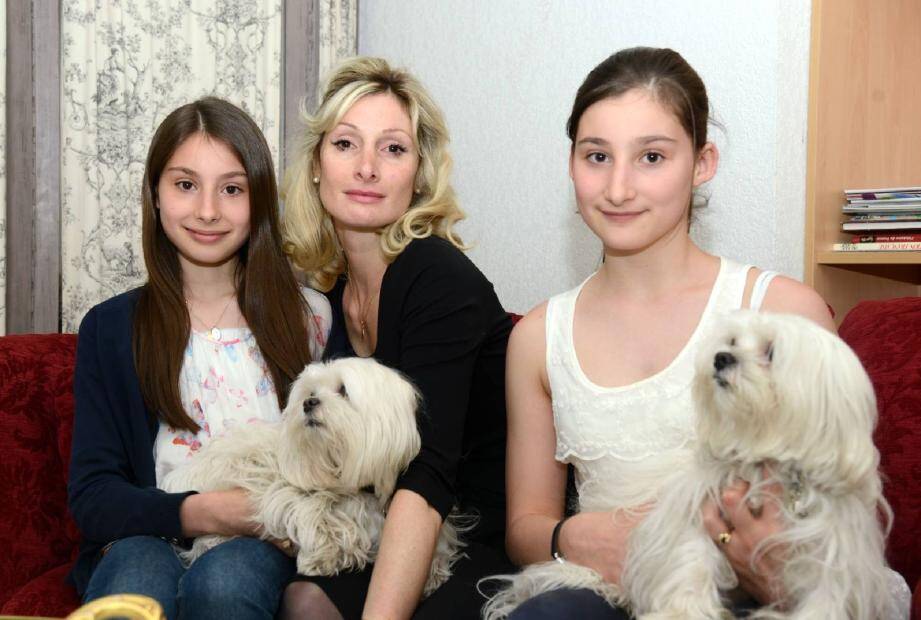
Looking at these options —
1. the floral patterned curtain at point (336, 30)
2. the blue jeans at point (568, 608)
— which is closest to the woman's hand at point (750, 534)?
the blue jeans at point (568, 608)

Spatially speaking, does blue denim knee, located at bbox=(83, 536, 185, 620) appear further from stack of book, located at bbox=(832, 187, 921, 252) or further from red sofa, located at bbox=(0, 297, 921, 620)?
stack of book, located at bbox=(832, 187, 921, 252)

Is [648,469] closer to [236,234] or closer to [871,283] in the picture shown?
[236,234]

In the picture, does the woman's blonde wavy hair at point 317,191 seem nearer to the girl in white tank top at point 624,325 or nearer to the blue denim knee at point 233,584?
the girl in white tank top at point 624,325

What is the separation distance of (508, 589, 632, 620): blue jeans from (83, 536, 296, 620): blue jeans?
0.51 m

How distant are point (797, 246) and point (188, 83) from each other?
2197mm

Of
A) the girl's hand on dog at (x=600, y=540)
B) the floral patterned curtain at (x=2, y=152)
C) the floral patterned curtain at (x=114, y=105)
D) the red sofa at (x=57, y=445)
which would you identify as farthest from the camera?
the floral patterned curtain at (x=114, y=105)

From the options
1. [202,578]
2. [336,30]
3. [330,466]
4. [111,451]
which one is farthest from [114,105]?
[202,578]

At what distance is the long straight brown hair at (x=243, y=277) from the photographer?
7.07ft

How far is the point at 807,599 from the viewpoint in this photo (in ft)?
4.52

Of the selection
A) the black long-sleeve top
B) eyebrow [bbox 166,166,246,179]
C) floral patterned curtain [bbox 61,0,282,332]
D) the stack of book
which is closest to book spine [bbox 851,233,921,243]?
the stack of book

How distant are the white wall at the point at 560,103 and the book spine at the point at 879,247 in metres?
0.12

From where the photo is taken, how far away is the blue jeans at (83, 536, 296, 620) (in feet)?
5.70

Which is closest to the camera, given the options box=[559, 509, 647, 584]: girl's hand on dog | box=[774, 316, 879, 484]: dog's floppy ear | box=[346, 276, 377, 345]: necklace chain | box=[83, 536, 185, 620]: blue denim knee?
box=[774, 316, 879, 484]: dog's floppy ear

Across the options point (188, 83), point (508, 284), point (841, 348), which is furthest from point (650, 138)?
point (188, 83)
